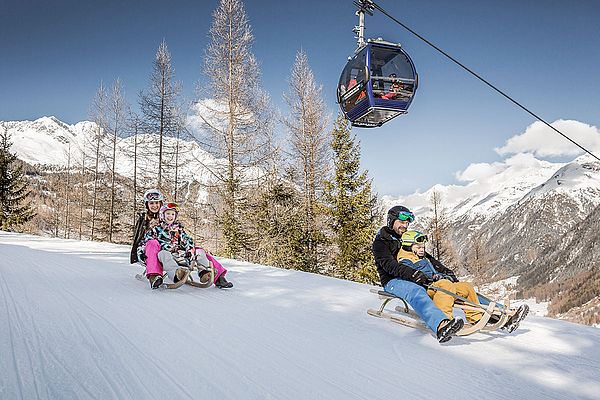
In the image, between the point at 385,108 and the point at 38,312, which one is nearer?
the point at 38,312

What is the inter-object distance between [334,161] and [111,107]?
14.5m

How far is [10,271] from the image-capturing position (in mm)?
6047

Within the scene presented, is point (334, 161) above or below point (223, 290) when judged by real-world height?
above

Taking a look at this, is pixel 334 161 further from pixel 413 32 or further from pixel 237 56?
pixel 413 32

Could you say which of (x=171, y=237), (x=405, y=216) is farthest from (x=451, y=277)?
(x=171, y=237)

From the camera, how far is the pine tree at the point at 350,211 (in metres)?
15.4

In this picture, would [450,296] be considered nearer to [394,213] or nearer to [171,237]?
[394,213]

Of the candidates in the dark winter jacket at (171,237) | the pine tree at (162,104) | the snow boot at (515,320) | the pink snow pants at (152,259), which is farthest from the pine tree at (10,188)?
the snow boot at (515,320)

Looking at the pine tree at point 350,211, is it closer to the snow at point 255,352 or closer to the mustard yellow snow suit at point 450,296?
the snow at point 255,352

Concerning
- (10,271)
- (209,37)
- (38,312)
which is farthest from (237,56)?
(38,312)

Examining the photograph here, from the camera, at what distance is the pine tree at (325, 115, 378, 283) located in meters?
15.4

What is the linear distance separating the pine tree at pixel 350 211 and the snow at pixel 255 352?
34.9 ft

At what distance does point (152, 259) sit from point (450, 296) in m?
3.80

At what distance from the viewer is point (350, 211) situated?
15969mm
